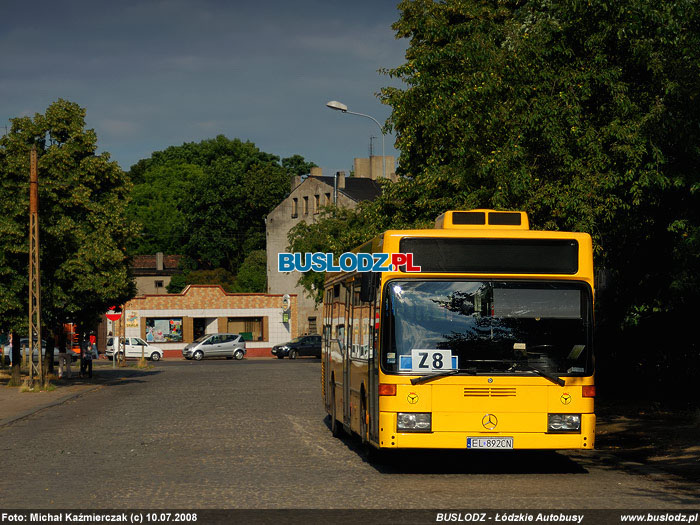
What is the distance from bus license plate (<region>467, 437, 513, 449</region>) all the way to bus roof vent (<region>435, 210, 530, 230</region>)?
268cm

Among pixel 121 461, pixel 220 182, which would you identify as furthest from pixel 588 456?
pixel 220 182

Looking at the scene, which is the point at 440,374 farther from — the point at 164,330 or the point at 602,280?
the point at 164,330

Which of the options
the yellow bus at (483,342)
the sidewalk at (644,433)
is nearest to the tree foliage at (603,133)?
the sidewalk at (644,433)

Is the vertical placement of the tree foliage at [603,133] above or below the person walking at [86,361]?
above

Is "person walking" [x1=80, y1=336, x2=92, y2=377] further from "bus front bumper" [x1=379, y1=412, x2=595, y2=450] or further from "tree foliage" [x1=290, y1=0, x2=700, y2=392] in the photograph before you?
"bus front bumper" [x1=379, y1=412, x2=595, y2=450]

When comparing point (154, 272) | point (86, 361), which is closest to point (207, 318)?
point (154, 272)

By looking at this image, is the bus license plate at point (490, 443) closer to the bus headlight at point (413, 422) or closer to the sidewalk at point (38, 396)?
the bus headlight at point (413, 422)

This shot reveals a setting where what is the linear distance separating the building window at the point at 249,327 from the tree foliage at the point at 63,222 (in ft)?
145

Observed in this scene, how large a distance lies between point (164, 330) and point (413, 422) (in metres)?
67.4

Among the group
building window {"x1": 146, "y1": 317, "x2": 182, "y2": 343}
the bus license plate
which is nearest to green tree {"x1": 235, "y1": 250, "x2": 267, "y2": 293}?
building window {"x1": 146, "y1": 317, "x2": 182, "y2": 343}

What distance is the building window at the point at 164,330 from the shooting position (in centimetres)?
7700

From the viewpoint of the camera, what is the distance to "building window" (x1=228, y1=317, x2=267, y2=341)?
79.6 m

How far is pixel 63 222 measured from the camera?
3269cm

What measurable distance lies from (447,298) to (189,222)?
83749mm
